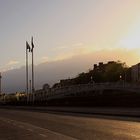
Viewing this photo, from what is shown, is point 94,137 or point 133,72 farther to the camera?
point 133,72

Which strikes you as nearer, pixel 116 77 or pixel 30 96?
pixel 30 96

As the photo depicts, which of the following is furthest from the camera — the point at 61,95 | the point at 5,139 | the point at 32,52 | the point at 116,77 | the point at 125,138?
the point at 116,77

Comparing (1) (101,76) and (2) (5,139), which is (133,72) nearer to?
(1) (101,76)

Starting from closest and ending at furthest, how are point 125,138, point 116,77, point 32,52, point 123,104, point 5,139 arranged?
point 125,138 < point 5,139 < point 123,104 < point 32,52 < point 116,77

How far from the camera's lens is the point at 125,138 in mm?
21031

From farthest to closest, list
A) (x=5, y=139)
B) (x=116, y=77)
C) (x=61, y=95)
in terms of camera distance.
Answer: (x=116, y=77) < (x=61, y=95) < (x=5, y=139)

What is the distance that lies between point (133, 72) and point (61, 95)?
325 feet

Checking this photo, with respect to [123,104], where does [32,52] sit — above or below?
above

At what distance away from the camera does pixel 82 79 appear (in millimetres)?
187875

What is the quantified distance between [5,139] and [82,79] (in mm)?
165281

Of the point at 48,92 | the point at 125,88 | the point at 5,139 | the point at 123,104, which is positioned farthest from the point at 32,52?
the point at 5,139

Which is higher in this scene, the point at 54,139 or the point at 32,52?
the point at 32,52

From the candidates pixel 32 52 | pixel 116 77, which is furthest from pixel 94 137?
pixel 116 77

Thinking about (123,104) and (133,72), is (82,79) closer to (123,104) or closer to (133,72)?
(133,72)
